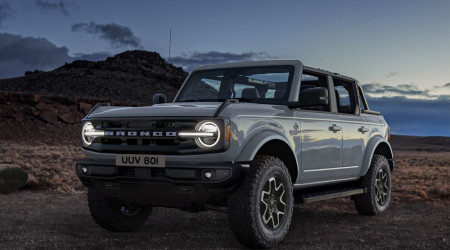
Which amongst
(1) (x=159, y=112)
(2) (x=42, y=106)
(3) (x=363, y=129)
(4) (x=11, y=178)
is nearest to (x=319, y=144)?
(3) (x=363, y=129)

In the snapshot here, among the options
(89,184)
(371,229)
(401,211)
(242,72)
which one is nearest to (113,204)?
(89,184)

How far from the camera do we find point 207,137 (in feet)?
16.7

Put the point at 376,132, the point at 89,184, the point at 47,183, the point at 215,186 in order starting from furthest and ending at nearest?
the point at 47,183 < the point at 376,132 < the point at 89,184 < the point at 215,186

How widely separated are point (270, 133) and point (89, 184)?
2005 millimetres

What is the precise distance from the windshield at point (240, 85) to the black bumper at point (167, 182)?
160 centimetres

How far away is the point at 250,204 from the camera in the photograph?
5.15 metres

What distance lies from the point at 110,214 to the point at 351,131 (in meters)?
3.50

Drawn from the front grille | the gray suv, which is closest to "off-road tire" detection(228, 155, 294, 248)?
the gray suv

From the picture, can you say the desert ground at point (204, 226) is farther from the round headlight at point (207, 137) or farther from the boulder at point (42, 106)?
the boulder at point (42, 106)

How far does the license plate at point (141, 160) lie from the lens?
5.17 metres

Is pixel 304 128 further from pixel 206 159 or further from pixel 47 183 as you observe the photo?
pixel 47 183

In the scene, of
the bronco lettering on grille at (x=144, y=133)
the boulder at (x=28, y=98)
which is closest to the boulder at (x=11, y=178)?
the bronco lettering on grille at (x=144, y=133)

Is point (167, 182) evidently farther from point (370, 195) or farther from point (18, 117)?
point (18, 117)

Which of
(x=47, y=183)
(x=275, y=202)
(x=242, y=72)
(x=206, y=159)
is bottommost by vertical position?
(x=47, y=183)
